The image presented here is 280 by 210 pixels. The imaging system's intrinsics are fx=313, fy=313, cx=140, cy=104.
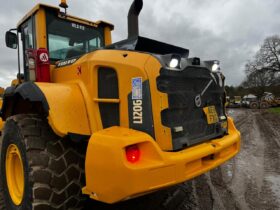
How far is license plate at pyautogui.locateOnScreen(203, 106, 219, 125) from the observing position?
357 centimetres

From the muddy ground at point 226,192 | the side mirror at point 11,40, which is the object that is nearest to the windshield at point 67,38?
the side mirror at point 11,40

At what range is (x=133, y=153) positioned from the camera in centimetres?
269

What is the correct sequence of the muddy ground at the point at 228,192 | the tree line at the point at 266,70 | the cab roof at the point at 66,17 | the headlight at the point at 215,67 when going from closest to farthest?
the headlight at the point at 215,67 → the muddy ground at the point at 228,192 → the cab roof at the point at 66,17 → the tree line at the point at 266,70

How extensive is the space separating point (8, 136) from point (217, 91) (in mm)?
2504

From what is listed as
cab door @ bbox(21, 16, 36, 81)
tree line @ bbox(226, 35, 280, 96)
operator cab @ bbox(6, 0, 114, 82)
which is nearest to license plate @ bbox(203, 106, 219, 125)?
operator cab @ bbox(6, 0, 114, 82)

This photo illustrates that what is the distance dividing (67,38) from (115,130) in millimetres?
2179

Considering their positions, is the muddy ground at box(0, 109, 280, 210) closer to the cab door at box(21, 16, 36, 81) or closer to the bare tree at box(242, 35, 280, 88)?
the cab door at box(21, 16, 36, 81)

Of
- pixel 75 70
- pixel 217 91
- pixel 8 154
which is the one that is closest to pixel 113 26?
pixel 75 70

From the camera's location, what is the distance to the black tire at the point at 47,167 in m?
2.96

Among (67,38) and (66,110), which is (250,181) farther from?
(67,38)

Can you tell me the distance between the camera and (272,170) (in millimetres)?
5559

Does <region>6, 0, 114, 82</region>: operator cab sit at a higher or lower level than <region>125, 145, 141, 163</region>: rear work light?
higher

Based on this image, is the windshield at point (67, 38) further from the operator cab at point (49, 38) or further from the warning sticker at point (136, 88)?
the warning sticker at point (136, 88)

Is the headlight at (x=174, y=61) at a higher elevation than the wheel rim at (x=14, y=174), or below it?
higher
